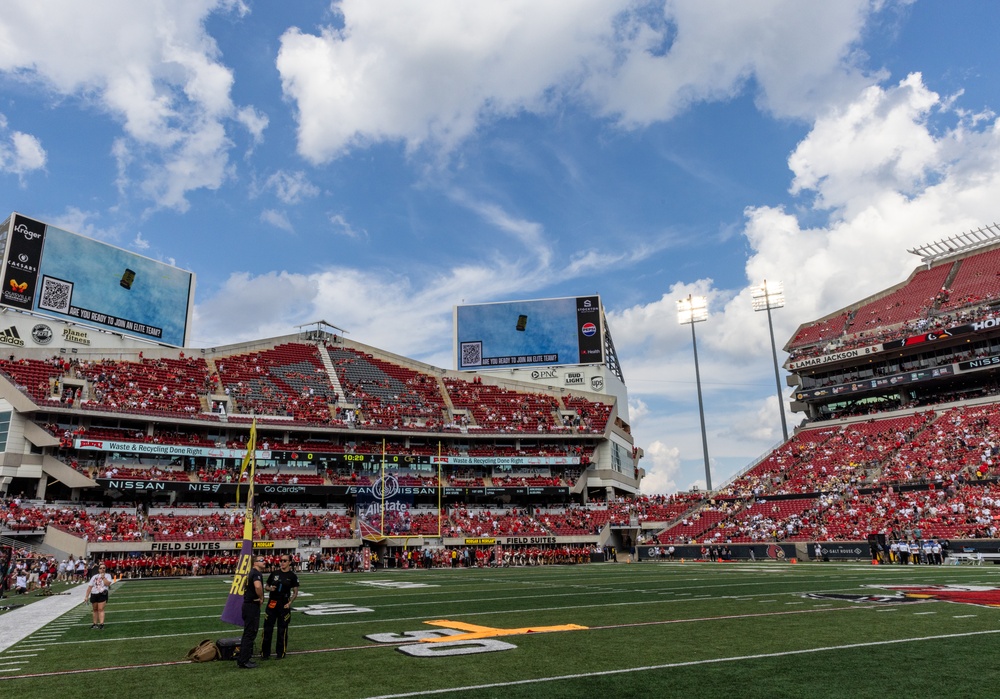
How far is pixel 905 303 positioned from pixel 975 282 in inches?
221

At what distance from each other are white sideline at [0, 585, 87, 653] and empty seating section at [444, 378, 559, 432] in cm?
3833

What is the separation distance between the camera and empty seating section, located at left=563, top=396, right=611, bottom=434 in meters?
59.9

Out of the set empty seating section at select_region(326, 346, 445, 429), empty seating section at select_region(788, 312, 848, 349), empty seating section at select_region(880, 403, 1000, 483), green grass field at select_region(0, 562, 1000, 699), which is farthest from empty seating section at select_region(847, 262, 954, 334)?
green grass field at select_region(0, 562, 1000, 699)

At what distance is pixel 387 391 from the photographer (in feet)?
202

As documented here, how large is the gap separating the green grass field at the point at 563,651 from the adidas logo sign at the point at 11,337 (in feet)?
120

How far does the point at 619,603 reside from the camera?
16859 millimetres

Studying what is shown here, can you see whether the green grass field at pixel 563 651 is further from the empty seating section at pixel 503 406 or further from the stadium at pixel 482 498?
the empty seating section at pixel 503 406

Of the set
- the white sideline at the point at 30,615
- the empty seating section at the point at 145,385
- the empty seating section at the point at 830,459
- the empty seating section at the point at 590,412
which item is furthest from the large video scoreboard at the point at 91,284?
the empty seating section at the point at 830,459

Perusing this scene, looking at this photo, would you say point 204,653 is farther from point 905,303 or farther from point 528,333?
point 905,303

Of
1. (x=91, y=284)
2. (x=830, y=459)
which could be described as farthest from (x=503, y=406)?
(x=91, y=284)

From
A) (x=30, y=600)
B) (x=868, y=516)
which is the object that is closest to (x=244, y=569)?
(x=30, y=600)

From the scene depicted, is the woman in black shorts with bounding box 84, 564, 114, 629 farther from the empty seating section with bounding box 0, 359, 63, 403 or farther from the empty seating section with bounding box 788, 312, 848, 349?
the empty seating section with bounding box 788, 312, 848, 349

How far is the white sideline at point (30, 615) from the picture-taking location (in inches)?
513

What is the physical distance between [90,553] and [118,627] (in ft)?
88.7
